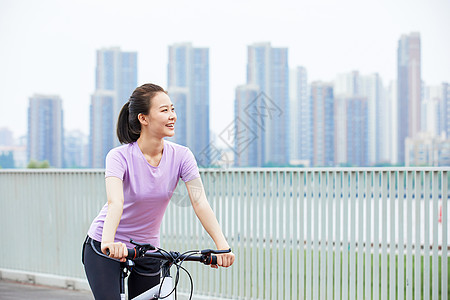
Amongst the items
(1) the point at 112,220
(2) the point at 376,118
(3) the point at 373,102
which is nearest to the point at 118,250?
(1) the point at 112,220

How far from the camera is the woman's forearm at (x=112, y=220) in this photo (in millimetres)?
2195

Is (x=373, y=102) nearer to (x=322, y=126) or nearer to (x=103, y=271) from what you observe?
(x=322, y=126)

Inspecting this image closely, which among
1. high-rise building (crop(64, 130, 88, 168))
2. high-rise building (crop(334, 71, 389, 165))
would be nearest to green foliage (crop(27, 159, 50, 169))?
high-rise building (crop(64, 130, 88, 168))

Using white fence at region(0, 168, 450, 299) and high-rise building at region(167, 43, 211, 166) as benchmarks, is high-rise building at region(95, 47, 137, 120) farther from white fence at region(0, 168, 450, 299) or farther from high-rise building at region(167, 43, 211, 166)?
white fence at region(0, 168, 450, 299)

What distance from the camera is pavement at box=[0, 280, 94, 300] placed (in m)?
5.38

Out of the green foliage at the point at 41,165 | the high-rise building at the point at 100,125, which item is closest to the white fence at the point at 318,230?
the green foliage at the point at 41,165

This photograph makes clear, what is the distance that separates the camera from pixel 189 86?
34375 mm

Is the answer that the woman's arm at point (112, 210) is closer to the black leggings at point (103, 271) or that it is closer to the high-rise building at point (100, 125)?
the black leggings at point (103, 271)

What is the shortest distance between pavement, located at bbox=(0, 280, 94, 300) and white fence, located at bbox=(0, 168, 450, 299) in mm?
242

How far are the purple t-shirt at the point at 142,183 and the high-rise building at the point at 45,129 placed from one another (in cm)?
3219

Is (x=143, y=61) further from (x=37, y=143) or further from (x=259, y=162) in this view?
(x=259, y=162)

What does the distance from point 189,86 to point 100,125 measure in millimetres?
5703

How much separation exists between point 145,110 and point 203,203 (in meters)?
0.46

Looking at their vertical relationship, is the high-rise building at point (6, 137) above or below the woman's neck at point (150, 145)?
above
